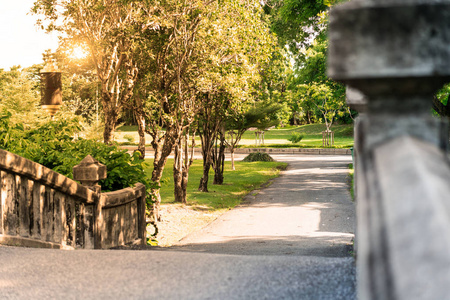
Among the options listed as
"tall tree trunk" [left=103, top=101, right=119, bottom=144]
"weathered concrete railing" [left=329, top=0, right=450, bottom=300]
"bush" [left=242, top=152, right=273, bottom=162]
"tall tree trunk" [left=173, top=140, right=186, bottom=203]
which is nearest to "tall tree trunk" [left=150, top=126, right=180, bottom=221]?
"tall tree trunk" [left=173, top=140, right=186, bottom=203]

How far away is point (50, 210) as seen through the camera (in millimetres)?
7324

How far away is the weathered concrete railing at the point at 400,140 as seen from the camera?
36.7 inches

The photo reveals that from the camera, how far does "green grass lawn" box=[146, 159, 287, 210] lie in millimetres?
16841

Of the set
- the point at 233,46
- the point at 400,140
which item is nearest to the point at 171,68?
the point at 233,46

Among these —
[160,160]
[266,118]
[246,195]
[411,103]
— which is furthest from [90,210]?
[266,118]

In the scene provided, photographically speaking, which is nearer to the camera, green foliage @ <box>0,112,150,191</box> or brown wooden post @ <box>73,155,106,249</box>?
brown wooden post @ <box>73,155,106,249</box>

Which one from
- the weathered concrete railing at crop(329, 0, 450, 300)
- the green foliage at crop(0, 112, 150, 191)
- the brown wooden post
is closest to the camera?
the weathered concrete railing at crop(329, 0, 450, 300)

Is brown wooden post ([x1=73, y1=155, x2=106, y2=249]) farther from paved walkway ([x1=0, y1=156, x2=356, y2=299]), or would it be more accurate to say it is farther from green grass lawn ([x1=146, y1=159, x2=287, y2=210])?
green grass lawn ([x1=146, y1=159, x2=287, y2=210])

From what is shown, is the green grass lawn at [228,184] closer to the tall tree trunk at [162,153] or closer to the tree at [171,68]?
the tall tree trunk at [162,153]

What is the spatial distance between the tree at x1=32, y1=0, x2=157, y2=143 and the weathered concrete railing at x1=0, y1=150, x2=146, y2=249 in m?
5.54

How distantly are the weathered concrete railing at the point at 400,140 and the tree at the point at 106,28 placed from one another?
1145 centimetres

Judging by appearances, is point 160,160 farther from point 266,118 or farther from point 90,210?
point 266,118

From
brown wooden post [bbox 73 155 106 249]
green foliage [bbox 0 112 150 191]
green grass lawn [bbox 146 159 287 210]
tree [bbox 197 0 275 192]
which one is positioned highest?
tree [bbox 197 0 275 192]

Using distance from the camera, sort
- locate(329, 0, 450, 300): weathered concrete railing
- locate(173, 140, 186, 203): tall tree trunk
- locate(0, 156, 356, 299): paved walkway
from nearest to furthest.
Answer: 1. locate(329, 0, 450, 300): weathered concrete railing
2. locate(0, 156, 356, 299): paved walkway
3. locate(173, 140, 186, 203): tall tree trunk
